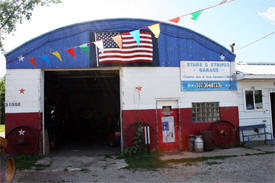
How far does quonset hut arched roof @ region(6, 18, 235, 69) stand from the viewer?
396 inches

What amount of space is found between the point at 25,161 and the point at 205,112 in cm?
790

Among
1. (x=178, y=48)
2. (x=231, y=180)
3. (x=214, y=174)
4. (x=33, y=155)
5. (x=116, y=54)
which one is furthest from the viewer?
(x=178, y=48)

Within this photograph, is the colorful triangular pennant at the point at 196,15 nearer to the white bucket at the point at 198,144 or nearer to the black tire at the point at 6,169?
the white bucket at the point at 198,144

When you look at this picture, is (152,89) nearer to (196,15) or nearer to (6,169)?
(196,15)

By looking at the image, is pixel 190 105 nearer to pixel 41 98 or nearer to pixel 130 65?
pixel 130 65

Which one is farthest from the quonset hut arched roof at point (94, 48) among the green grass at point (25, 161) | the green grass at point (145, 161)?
the green grass at point (145, 161)

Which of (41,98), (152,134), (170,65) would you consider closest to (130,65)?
(170,65)

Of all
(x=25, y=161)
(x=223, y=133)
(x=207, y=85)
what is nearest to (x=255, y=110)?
(x=223, y=133)

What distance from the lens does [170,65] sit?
1079 centimetres

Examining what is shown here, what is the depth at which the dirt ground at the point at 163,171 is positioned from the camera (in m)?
6.48

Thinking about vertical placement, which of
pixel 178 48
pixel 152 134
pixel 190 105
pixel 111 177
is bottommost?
pixel 111 177

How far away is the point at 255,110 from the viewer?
38.3 ft

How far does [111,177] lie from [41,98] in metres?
5.12

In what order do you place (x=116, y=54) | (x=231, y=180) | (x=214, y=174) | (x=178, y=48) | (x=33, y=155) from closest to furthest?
1. (x=231, y=180)
2. (x=214, y=174)
3. (x=33, y=155)
4. (x=116, y=54)
5. (x=178, y=48)
